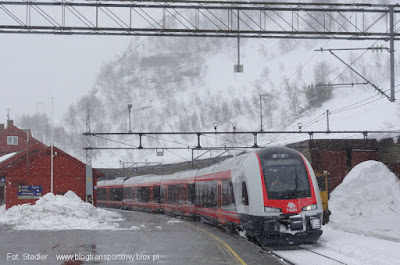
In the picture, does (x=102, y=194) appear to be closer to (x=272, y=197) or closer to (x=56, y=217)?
(x=56, y=217)

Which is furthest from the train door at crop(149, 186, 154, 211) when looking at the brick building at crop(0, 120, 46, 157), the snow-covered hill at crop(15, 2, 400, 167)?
the snow-covered hill at crop(15, 2, 400, 167)

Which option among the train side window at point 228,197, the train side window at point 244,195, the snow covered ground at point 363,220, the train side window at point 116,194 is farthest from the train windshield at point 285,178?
the train side window at point 116,194

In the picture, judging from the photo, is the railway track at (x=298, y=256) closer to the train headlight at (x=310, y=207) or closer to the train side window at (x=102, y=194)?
the train headlight at (x=310, y=207)

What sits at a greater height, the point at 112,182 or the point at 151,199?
the point at 112,182

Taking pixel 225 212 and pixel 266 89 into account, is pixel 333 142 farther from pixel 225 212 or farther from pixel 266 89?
pixel 266 89

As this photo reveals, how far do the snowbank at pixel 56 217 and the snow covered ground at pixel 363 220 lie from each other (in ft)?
35.7

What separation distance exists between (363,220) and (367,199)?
2.53 m

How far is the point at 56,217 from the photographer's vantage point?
26.7 metres

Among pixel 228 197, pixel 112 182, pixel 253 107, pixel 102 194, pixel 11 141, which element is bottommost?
pixel 102 194

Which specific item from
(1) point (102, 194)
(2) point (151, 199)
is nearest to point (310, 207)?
(2) point (151, 199)

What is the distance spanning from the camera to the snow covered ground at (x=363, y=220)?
46.5 feet

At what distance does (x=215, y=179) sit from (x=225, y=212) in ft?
8.87

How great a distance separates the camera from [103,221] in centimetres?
2842

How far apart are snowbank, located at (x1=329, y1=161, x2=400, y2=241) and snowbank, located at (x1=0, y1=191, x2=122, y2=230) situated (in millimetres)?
11585
